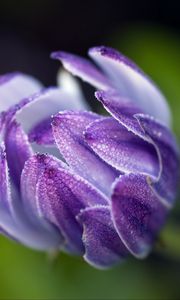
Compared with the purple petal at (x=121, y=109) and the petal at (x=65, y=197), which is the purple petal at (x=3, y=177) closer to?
the petal at (x=65, y=197)

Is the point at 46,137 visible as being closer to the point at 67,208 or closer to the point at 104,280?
the point at 67,208

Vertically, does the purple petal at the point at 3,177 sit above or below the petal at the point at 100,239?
above

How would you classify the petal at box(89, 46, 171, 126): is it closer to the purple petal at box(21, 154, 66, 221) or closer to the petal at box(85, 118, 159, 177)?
the petal at box(85, 118, 159, 177)

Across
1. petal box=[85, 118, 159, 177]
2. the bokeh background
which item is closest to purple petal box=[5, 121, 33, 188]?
petal box=[85, 118, 159, 177]

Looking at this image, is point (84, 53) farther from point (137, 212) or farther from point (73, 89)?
point (137, 212)

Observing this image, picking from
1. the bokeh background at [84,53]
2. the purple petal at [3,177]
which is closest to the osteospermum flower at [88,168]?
the purple petal at [3,177]

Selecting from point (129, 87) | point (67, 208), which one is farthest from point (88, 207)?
point (129, 87)

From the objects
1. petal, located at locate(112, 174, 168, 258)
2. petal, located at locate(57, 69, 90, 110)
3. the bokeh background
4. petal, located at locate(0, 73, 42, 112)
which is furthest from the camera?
the bokeh background

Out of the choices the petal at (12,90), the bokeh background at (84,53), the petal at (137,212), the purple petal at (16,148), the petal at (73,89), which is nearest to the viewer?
the petal at (137,212)
